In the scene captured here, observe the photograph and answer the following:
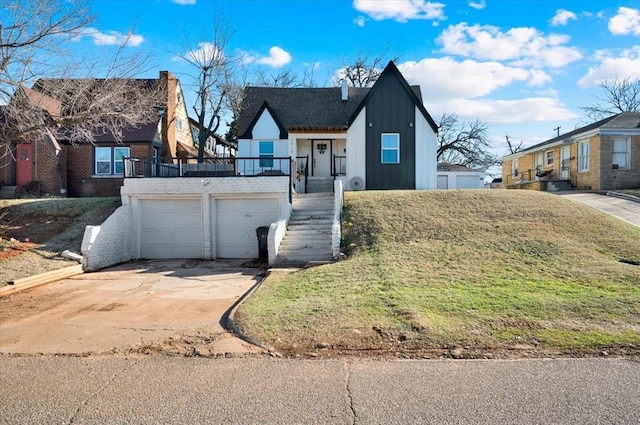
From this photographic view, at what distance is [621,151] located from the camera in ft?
74.9

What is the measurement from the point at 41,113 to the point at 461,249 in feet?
40.5

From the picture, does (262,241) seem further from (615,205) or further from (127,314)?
(615,205)

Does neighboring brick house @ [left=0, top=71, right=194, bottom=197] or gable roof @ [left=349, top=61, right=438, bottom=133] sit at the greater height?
gable roof @ [left=349, top=61, right=438, bottom=133]

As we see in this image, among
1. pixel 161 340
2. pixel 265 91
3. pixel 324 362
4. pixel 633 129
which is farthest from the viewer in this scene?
pixel 265 91

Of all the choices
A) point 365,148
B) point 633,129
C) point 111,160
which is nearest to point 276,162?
point 365,148

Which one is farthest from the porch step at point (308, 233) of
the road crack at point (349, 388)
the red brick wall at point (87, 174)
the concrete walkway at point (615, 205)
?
the red brick wall at point (87, 174)

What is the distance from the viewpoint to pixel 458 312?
6531 millimetres

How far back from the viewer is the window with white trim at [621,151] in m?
22.7

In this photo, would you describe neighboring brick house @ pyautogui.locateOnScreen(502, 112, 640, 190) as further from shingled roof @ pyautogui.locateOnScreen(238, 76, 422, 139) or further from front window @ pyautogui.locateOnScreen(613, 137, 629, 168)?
shingled roof @ pyautogui.locateOnScreen(238, 76, 422, 139)

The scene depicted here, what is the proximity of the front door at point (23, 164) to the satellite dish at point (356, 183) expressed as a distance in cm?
1708

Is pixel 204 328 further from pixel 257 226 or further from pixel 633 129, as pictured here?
pixel 633 129

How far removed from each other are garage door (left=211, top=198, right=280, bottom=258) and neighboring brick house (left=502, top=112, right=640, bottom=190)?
18419 millimetres

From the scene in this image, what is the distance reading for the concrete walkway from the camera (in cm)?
1447

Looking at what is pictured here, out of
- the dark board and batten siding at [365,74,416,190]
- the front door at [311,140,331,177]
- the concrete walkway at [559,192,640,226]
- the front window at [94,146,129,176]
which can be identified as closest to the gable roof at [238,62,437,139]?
the dark board and batten siding at [365,74,416,190]
